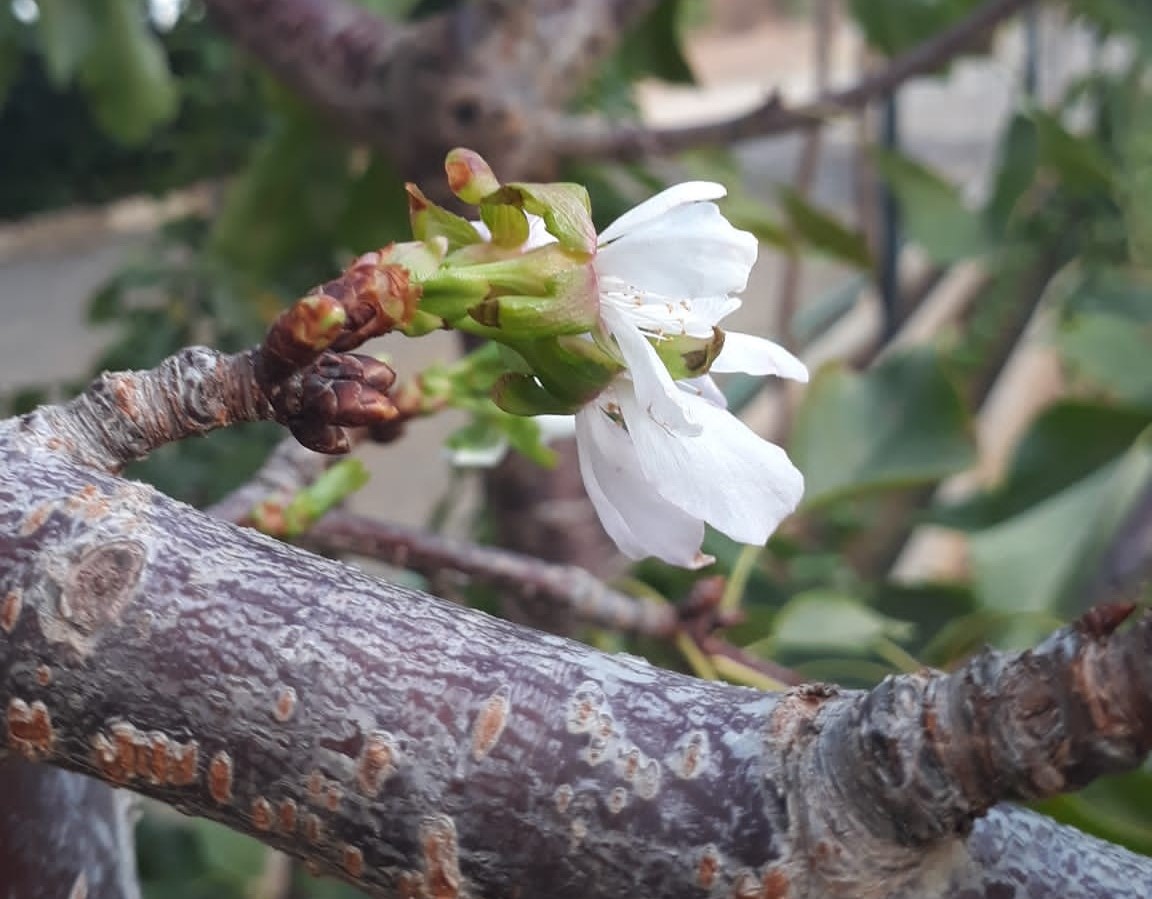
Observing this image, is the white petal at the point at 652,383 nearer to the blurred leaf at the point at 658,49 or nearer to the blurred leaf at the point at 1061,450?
the blurred leaf at the point at 1061,450

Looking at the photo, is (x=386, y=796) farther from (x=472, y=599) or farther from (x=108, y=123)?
(x=108, y=123)

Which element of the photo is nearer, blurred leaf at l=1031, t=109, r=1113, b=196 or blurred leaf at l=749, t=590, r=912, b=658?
blurred leaf at l=749, t=590, r=912, b=658

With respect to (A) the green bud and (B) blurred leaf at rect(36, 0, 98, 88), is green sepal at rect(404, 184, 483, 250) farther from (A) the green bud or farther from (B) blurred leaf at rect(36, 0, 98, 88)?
(B) blurred leaf at rect(36, 0, 98, 88)

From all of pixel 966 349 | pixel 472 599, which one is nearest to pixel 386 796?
pixel 472 599

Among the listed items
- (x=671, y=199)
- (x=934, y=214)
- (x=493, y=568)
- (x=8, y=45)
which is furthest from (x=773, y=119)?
(x=8, y=45)

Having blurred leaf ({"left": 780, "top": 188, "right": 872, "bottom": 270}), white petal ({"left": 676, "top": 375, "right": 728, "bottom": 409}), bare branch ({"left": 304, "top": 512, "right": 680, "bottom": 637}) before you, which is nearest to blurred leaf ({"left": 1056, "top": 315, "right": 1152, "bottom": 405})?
blurred leaf ({"left": 780, "top": 188, "right": 872, "bottom": 270})

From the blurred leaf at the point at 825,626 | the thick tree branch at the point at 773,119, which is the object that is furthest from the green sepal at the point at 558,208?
the thick tree branch at the point at 773,119
